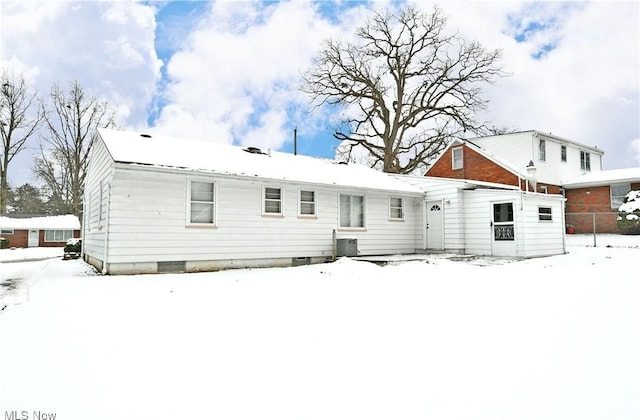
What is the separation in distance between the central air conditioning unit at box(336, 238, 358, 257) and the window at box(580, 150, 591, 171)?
878 inches

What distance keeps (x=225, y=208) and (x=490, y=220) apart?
Answer: 1002 cm

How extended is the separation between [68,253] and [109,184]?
10.7 m

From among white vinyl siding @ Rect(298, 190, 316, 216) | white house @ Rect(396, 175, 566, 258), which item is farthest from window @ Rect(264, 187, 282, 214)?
white house @ Rect(396, 175, 566, 258)

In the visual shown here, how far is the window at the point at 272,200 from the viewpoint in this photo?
1332 centimetres

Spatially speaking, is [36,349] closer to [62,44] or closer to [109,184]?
[109,184]

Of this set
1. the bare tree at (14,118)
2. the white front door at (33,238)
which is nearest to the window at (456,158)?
the bare tree at (14,118)

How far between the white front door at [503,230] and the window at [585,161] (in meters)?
17.4

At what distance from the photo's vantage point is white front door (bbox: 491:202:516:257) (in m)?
15.0

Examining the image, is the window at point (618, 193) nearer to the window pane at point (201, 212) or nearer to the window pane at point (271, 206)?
the window pane at point (271, 206)

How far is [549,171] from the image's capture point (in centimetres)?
2525

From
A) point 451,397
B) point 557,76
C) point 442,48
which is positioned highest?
point 442,48

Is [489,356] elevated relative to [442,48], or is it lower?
lower

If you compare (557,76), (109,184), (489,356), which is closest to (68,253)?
(109,184)

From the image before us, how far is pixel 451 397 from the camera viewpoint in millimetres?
3230
